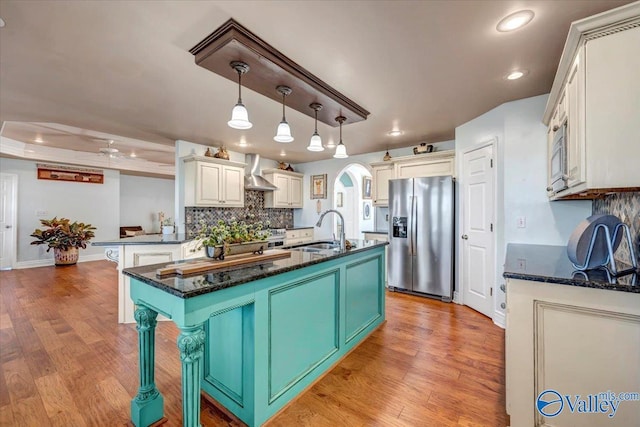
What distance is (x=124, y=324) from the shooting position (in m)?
2.96

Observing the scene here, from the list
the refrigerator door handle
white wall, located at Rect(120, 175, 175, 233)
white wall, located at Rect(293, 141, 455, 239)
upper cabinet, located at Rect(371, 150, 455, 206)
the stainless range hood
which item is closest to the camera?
the refrigerator door handle

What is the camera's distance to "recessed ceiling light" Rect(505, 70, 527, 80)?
219cm

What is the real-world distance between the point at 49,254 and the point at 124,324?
200 inches

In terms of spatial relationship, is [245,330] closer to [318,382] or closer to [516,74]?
[318,382]

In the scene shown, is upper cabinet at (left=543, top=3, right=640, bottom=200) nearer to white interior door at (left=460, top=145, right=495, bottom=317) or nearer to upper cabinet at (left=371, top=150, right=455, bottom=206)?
white interior door at (left=460, top=145, right=495, bottom=317)

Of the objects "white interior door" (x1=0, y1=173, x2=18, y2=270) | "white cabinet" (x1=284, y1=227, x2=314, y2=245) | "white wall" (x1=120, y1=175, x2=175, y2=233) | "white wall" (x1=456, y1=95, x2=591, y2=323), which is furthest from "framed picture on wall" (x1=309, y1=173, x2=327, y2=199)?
"white interior door" (x1=0, y1=173, x2=18, y2=270)

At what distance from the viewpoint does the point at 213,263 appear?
1.58 m

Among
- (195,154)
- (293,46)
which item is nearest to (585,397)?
(293,46)

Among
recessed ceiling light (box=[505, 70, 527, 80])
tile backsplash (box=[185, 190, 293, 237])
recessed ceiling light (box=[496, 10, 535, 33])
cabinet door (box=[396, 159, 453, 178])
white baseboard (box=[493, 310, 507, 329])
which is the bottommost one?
white baseboard (box=[493, 310, 507, 329])

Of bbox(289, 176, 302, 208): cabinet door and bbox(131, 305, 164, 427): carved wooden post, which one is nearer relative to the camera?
bbox(131, 305, 164, 427): carved wooden post

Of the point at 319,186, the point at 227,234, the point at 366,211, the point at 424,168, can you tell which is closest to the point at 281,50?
the point at 227,234

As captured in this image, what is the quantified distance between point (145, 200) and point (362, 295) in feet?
25.3

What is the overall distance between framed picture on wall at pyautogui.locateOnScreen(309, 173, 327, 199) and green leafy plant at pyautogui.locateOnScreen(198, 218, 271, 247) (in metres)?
3.85

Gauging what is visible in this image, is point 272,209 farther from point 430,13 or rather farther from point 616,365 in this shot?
point 616,365
